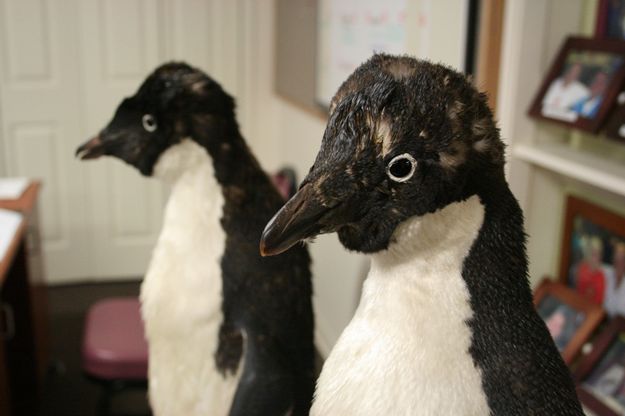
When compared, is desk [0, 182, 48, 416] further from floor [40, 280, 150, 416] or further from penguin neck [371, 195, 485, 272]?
penguin neck [371, 195, 485, 272]

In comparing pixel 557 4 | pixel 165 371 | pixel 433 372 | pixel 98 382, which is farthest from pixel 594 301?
pixel 98 382

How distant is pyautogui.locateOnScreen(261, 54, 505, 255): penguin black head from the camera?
0.50 metres

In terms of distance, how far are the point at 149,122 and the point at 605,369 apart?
3.17ft

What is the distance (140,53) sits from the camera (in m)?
3.45

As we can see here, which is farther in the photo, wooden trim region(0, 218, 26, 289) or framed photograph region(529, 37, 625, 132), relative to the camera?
wooden trim region(0, 218, 26, 289)

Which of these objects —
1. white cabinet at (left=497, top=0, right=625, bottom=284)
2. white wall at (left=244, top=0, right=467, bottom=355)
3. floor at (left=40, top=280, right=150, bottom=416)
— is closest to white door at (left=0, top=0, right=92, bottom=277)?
floor at (left=40, top=280, right=150, bottom=416)

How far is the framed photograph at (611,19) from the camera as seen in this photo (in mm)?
1334

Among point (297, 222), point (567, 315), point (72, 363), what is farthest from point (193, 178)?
point (72, 363)

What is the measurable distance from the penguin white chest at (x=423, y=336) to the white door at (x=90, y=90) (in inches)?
121

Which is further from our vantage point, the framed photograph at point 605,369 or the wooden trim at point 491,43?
the wooden trim at point 491,43

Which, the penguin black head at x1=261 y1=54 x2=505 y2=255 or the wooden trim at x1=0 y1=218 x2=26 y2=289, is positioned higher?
the penguin black head at x1=261 y1=54 x2=505 y2=255

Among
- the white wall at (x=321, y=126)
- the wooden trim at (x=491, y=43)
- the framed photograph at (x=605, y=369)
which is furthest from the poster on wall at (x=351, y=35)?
the framed photograph at (x=605, y=369)

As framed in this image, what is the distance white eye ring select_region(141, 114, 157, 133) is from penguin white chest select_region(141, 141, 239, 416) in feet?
0.12

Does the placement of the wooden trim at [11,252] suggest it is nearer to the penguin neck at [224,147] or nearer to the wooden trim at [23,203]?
the wooden trim at [23,203]
